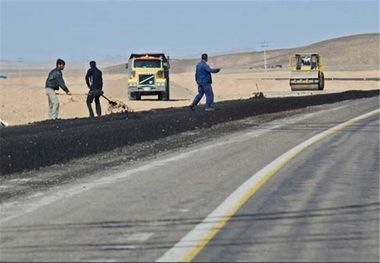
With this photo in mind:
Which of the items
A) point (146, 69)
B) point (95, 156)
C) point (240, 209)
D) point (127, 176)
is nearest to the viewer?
point (240, 209)

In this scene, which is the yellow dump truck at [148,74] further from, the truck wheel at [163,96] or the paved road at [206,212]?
the paved road at [206,212]

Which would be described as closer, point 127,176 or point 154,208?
point 154,208

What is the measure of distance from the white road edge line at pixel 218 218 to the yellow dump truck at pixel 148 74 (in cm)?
3813

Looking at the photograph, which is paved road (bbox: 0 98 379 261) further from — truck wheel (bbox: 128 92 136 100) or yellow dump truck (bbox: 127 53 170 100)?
truck wheel (bbox: 128 92 136 100)

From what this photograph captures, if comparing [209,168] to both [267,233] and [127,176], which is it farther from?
[267,233]

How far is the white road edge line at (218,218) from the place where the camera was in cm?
823

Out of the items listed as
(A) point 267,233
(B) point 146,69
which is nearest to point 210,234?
(A) point 267,233

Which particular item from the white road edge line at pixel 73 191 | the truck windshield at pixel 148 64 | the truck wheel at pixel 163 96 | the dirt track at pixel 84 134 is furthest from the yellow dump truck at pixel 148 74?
the white road edge line at pixel 73 191

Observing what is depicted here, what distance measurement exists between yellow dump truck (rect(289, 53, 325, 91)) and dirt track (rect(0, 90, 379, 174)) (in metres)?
39.7

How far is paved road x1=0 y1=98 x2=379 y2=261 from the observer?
8.45 metres

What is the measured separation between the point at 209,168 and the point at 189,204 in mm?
3991

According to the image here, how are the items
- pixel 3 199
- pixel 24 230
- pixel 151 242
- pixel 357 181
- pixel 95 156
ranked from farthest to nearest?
pixel 95 156
pixel 357 181
pixel 3 199
pixel 24 230
pixel 151 242

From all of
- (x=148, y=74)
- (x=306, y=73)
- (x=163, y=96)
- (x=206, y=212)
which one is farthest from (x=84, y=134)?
(x=306, y=73)

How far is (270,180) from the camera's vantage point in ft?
43.2
